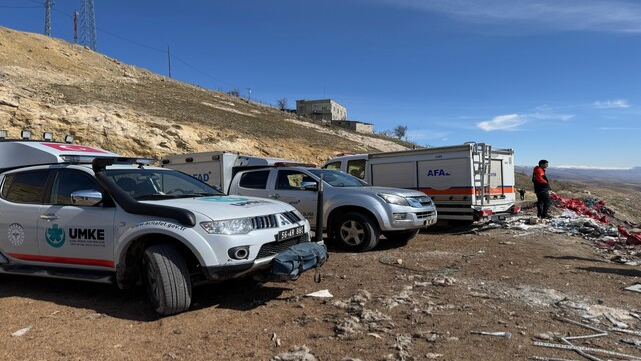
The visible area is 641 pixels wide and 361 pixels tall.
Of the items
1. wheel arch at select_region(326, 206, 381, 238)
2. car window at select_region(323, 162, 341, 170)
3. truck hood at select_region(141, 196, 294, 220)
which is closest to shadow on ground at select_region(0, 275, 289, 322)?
truck hood at select_region(141, 196, 294, 220)

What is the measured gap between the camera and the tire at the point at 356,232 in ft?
24.3

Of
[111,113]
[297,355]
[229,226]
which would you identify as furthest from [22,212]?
[111,113]

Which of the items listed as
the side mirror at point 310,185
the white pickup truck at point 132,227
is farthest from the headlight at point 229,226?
the side mirror at point 310,185

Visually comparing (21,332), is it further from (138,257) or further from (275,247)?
(275,247)

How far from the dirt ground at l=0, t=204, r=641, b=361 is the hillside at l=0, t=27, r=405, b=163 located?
14421 millimetres

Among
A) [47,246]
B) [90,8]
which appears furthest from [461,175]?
[90,8]

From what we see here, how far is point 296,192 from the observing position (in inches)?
330

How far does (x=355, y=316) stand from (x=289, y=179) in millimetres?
4706

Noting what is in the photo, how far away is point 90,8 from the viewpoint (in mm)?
43375

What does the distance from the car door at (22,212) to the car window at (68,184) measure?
0.65 ft

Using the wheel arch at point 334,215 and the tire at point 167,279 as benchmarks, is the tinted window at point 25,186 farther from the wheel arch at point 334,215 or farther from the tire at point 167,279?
the wheel arch at point 334,215

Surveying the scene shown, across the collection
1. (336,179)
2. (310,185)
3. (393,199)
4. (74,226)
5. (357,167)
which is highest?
(357,167)

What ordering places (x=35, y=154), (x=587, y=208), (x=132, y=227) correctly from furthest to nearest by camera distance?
(x=587, y=208) → (x=35, y=154) → (x=132, y=227)

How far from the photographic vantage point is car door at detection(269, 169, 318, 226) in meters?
8.20
